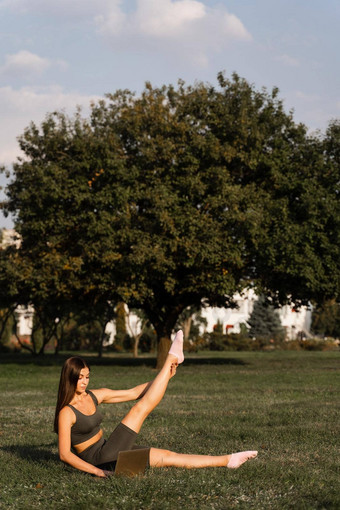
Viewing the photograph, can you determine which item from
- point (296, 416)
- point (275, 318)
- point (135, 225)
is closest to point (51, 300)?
point (135, 225)

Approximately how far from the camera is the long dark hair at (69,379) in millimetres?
7082

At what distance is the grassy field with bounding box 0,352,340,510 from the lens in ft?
20.9

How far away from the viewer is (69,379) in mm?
7133

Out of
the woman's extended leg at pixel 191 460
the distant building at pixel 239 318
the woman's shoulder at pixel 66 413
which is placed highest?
the distant building at pixel 239 318

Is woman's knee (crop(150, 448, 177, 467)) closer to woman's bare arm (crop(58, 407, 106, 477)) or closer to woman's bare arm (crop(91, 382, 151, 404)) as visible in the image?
woman's bare arm (crop(58, 407, 106, 477))

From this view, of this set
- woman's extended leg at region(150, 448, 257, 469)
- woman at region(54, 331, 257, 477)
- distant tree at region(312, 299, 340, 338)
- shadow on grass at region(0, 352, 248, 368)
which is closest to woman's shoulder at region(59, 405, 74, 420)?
woman at region(54, 331, 257, 477)

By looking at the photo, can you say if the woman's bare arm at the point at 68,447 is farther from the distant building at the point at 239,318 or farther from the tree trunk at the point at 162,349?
the distant building at the point at 239,318

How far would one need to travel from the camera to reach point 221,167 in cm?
2753

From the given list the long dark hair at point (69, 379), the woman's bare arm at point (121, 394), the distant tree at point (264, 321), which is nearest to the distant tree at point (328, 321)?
the distant tree at point (264, 321)

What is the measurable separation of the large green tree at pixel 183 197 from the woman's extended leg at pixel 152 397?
17.9 metres

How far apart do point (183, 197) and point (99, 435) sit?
800 inches

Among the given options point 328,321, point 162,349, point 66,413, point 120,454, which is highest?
point 328,321

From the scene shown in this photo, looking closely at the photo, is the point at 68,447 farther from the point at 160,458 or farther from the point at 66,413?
the point at 160,458

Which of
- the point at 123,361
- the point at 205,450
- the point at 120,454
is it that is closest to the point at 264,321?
the point at 123,361
